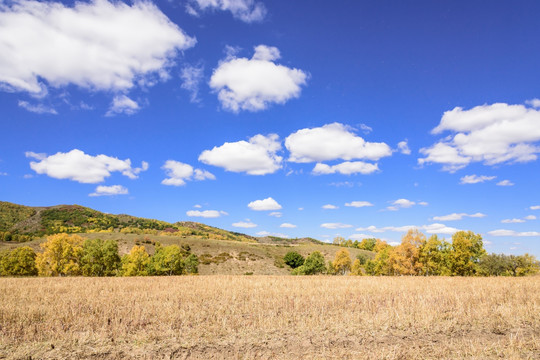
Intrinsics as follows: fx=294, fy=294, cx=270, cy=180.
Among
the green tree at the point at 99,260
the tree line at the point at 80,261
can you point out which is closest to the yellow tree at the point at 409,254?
the tree line at the point at 80,261

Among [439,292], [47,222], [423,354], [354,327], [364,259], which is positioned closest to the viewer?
[423,354]

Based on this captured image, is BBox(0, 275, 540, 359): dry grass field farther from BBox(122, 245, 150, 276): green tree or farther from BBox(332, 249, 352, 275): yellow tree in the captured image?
BBox(332, 249, 352, 275): yellow tree

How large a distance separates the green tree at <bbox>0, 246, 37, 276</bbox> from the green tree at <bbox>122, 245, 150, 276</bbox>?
66.2ft

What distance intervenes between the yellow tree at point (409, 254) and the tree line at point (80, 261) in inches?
1970

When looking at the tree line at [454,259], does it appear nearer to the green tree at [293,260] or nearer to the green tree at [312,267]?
the green tree at [312,267]

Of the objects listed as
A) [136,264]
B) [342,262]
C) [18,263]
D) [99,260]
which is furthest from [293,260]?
[18,263]

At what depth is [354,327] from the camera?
11.5 meters

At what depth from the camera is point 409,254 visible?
6869 cm

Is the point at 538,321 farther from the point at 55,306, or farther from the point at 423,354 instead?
the point at 55,306

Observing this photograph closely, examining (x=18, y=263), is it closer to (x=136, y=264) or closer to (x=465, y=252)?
(x=136, y=264)

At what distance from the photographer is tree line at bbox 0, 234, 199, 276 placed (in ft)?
203

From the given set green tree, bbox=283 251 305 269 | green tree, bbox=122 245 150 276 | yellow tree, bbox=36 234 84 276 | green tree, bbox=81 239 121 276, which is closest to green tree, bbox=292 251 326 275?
green tree, bbox=283 251 305 269

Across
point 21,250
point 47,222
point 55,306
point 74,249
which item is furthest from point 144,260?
point 47,222

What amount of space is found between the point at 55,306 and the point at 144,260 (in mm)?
56732
